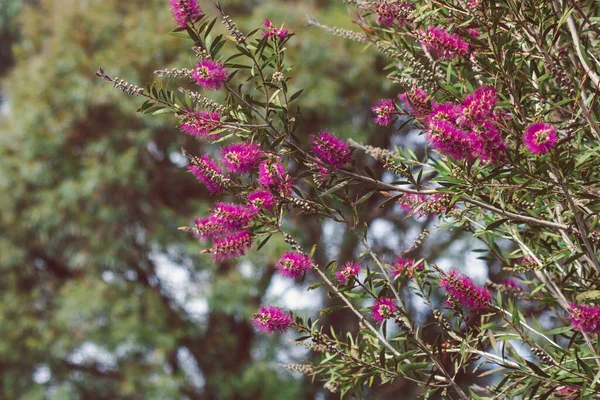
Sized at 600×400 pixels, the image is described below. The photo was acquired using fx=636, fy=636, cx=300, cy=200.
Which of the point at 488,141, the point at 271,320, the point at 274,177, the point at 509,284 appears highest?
the point at 488,141

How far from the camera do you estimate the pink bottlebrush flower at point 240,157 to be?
3.51 ft

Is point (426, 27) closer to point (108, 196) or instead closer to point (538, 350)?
point (538, 350)

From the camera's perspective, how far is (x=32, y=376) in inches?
195

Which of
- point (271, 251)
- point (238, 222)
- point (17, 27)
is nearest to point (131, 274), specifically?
point (271, 251)

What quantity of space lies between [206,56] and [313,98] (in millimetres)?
3370

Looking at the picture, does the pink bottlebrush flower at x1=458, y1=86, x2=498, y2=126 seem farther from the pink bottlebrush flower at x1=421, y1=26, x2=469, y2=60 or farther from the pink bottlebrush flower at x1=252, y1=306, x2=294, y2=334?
the pink bottlebrush flower at x1=252, y1=306, x2=294, y2=334

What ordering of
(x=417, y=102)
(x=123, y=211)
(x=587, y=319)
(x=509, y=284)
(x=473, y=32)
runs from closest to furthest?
(x=587, y=319), (x=417, y=102), (x=473, y=32), (x=509, y=284), (x=123, y=211)

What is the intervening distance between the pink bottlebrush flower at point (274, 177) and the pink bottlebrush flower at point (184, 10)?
274 mm

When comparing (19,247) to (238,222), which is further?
(19,247)

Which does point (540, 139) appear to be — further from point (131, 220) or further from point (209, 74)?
point (131, 220)

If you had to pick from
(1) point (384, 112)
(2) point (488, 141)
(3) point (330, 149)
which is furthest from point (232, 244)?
(2) point (488, 141)

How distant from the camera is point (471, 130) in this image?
3.31 feet

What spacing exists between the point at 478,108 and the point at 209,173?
0.46 metres

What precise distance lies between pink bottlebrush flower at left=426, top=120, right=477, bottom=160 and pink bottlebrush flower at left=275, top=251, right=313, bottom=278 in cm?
32
